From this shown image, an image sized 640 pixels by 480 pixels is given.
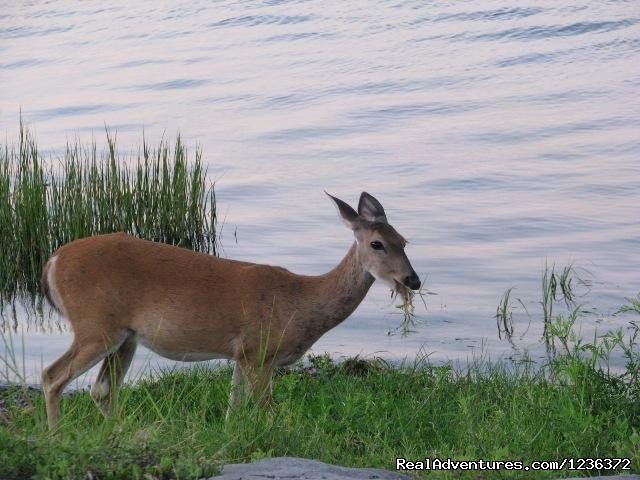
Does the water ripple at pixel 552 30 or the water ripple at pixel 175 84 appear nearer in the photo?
the water ripple at pixel 175 84

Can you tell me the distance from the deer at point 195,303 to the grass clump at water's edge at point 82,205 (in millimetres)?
4048

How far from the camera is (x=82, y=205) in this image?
12.3m

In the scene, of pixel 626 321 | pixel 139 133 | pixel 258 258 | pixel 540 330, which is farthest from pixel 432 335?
pixel 139 133

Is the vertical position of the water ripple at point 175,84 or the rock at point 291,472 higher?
the water ripple at point 175,84

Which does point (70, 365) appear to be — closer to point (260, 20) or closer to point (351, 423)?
point (351, 423)

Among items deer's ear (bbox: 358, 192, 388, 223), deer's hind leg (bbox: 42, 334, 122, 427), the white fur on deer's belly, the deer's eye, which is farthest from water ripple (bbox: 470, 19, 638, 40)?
deer's hind leg (bbox: 42, 334, 122, 427)

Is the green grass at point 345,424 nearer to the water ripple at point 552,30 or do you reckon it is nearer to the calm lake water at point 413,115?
the calm lake water at point 413,115

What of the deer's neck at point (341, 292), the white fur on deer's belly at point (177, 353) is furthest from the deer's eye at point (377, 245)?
the white fur on deer's belly at point (177, 353)

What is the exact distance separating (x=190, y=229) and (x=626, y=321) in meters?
4.18

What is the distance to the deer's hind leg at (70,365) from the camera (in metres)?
7.78

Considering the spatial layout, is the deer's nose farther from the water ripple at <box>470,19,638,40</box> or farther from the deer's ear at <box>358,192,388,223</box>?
the water ripple at <box>470,19,638,40</box>

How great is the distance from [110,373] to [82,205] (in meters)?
4.42

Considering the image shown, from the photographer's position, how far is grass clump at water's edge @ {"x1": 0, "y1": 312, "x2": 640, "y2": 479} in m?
5.36

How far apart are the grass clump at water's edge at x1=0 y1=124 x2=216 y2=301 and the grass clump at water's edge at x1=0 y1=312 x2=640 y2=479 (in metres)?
3.27
